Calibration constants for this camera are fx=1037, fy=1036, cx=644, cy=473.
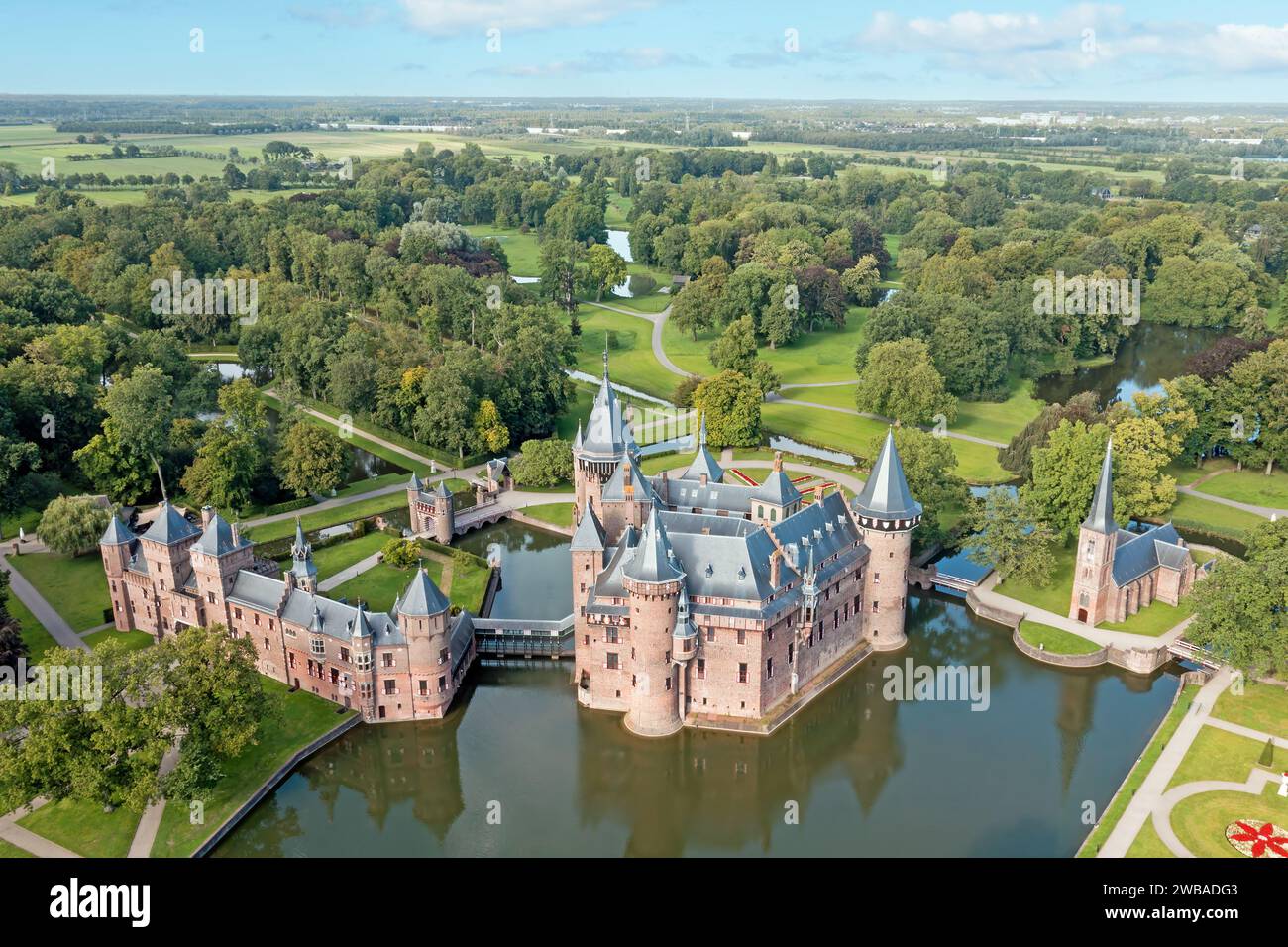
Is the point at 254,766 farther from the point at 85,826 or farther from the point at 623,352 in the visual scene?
the point at 623,352

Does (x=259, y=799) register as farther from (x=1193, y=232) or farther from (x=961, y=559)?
(x=1193, y=232)

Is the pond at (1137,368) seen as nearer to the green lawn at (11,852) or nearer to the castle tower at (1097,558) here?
the castle tower at (1097,558)

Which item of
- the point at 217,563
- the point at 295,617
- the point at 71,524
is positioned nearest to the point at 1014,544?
the point at 295,617

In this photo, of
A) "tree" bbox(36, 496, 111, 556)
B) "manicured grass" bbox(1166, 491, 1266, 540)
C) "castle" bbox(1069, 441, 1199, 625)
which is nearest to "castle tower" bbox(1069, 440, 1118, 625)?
"castle" bbox(1069, 441, 1199, 625)

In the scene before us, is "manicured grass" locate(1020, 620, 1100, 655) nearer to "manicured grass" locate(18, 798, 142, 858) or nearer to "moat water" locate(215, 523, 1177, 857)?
"moat water" locate(215, 523, 1177, 857)

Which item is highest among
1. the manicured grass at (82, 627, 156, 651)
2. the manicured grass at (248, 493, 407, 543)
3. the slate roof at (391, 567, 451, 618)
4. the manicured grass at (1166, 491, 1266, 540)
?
the slate roof at (391, 567, 451, 618)
